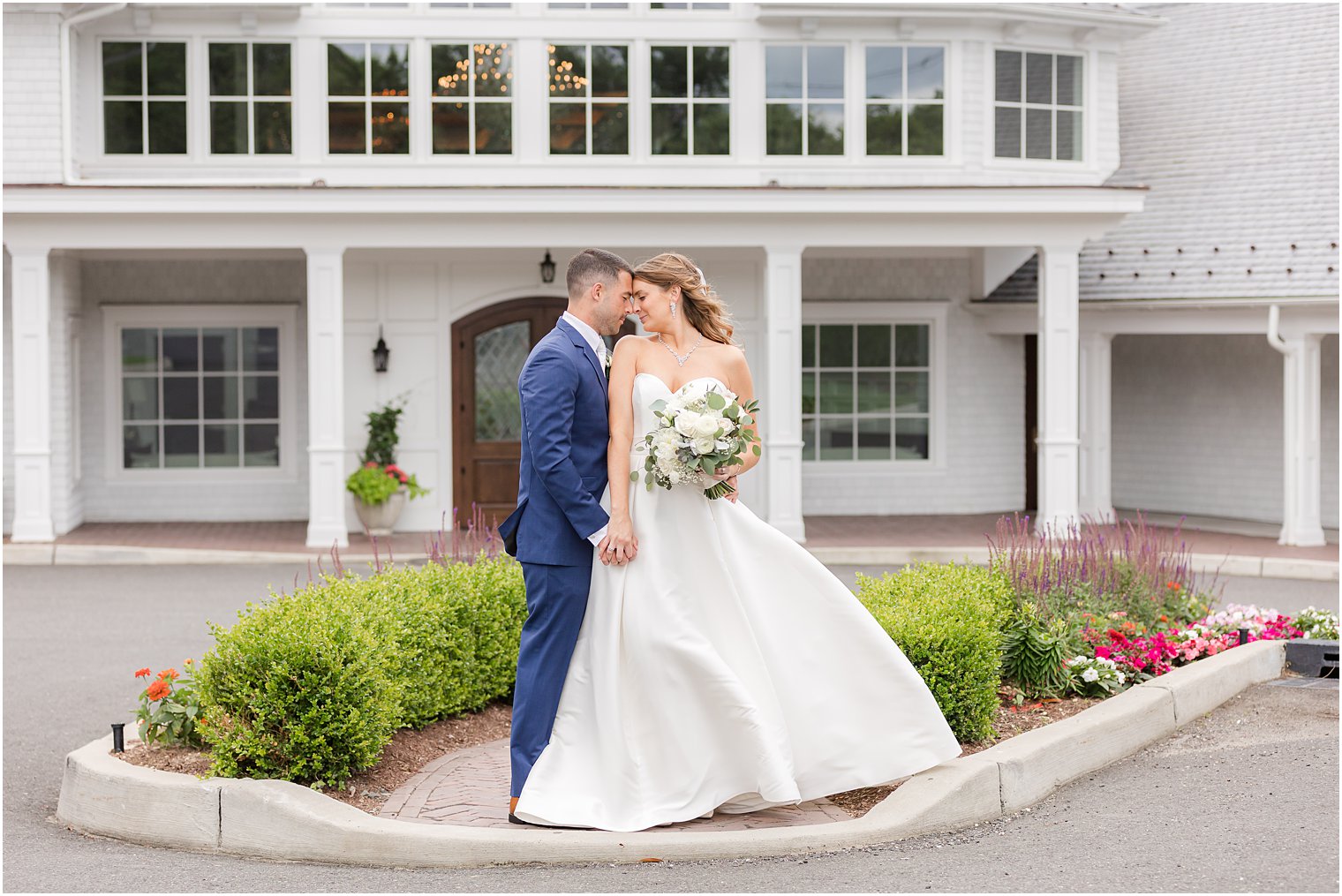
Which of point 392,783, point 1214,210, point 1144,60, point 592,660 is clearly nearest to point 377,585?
point 392,783

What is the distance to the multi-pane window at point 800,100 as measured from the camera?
56.5 feet

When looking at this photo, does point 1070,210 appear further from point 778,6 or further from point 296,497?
point 296,497

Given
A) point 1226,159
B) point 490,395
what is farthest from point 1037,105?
point 490,395

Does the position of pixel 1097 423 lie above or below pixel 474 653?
above

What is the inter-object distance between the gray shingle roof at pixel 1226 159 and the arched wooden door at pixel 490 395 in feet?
18.1

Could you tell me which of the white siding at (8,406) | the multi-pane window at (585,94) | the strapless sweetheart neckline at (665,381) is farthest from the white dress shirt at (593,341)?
the white siding at (8,406)

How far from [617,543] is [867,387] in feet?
42.7

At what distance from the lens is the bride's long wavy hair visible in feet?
18.8

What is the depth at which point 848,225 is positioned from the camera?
15.8m

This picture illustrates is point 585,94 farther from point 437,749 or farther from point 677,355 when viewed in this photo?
point 677,355

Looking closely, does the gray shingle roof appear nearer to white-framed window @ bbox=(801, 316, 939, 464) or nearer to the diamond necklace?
white-framed window @ bbox=(801, 316, 939, 464)

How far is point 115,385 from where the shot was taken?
17.5 m

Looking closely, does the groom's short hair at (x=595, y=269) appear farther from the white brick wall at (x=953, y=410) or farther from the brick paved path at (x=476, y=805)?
the white brick wall at (x=953, y=410)

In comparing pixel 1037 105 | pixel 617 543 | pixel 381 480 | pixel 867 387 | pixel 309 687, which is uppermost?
pixel 1037 105
